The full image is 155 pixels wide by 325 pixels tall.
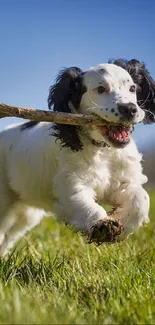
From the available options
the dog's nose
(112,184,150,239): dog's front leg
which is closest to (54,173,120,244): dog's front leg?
(112,184,150,239): dog's front leg

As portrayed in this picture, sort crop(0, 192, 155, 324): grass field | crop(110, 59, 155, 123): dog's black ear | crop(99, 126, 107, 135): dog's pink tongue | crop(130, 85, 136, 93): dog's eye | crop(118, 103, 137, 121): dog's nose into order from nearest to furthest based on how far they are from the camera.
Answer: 1. crop(0, 192, 155, 324): grass field
2. crop(118, 103, 137, 121): dog's nose
3. crop(99, 126, 107, 135): dog's pink tongue
4. crop(130, 85, 136, 93): dog's eye
5. crop(110, 59, 155, 123): dog's black ear

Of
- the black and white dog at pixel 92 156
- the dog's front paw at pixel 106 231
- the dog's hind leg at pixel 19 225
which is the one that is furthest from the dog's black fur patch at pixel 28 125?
the dog's front paw at pixel 106 231

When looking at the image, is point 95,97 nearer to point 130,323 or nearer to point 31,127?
→ point 31,127

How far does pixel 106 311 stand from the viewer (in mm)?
3146

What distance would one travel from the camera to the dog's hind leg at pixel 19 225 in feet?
20.6

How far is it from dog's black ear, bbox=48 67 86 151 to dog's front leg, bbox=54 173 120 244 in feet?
0.94

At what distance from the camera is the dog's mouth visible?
451 centimetres

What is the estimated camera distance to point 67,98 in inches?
199

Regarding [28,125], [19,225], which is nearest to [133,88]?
[28,125]

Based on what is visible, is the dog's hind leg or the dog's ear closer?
the dog's ear

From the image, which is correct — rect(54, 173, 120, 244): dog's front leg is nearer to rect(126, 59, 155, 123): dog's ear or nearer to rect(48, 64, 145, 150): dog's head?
rect(48, 64, 145, 150): dog's head

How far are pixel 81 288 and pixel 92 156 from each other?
1.30 m

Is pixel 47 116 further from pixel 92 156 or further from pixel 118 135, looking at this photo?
pixel 92 156

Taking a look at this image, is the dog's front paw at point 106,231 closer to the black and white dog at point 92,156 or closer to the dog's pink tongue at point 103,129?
the black and white dog at point 92,156
